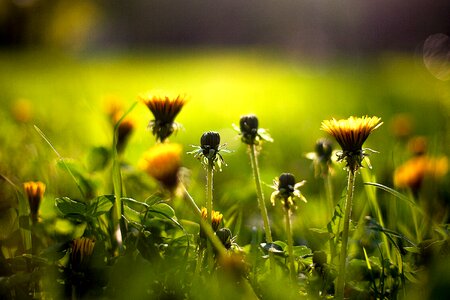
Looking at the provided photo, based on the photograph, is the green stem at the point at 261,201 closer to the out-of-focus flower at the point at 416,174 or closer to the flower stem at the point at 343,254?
the flower stem at the point at 343,254

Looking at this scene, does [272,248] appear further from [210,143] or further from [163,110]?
[163,110]

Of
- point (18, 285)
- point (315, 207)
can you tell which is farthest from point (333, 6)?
point (18, 285)

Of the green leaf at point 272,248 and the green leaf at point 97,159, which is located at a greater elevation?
the green leaf at point 97,159

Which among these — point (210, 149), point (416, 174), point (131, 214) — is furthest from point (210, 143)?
point (416, 174)

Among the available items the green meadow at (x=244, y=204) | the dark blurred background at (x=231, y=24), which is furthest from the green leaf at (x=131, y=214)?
the dark blurred background at (x=231, y=24)


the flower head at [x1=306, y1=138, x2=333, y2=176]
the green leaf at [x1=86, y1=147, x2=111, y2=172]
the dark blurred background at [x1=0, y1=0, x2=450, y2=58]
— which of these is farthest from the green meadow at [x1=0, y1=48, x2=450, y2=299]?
the dark blurred background at [x1=0, y1=0, x2=450, y2=58]

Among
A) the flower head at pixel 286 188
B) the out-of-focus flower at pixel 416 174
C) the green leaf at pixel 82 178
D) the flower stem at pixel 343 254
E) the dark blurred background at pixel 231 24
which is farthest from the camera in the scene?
the dark blurred background at pixel 231 24
